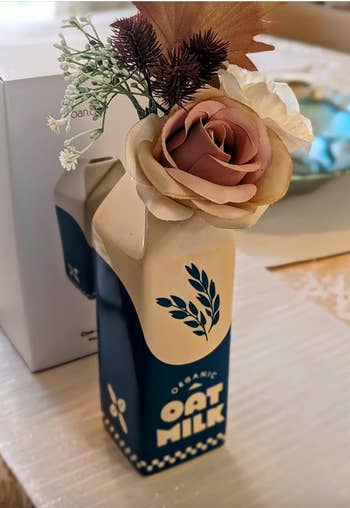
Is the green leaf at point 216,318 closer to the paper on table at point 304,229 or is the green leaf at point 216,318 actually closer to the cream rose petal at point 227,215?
the cream rose petal at point 227,215

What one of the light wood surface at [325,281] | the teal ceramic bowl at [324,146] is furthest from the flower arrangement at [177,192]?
the teal ceramic bowl at [324,146]

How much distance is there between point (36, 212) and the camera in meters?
0.68

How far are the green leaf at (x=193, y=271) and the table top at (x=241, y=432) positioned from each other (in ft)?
0.64

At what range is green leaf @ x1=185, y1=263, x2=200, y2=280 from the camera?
546mm

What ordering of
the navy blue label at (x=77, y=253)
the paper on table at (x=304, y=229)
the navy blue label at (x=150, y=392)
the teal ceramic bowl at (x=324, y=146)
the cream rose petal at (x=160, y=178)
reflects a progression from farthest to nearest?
1. the teal ceramic bowl at (x=324, y=146)
2. the paper on table at (x=304, y=229)
3. the navy blue label at (x=77, y=253)
4. the navy blue label at (x=150, y=392)
5. the cream rose petal at (x=160, y=178)

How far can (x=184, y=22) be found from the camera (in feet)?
1.64

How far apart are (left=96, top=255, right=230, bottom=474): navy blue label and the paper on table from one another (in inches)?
14.2

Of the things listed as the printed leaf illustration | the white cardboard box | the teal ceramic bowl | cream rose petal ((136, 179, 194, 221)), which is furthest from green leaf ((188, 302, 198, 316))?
the teal ceramic bowl

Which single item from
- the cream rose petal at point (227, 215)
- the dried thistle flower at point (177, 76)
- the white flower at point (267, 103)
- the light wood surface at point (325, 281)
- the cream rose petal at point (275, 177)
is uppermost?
the dried thistle flower at point (177, 76)

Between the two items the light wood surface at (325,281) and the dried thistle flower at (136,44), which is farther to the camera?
the light wood surface at (325,281)

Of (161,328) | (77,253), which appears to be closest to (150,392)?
(161,328)

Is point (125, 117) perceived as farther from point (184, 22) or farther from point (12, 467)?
point (12, 467)

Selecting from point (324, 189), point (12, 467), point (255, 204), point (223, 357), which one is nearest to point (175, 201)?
point (255, 204)

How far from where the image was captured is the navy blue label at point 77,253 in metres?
0.69
